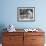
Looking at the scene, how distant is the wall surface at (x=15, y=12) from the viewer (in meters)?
4.22

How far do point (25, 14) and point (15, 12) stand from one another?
0.33 m

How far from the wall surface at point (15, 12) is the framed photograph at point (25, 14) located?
0.32ft

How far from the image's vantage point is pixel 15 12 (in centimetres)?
423

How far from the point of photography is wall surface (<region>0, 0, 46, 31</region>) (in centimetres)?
422

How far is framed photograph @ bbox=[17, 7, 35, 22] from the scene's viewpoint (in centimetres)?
423

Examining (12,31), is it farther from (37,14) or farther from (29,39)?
(37,14)

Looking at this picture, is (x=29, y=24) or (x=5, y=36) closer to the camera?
(x=5, y=36)

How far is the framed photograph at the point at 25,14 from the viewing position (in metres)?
4.23

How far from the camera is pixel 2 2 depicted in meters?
4.21

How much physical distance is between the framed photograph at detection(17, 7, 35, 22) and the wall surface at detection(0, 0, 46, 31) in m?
0.10

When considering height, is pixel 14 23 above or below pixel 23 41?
above

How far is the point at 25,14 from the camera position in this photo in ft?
14.0

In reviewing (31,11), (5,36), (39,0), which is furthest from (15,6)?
(5,36)

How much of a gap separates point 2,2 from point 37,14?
1.20m
